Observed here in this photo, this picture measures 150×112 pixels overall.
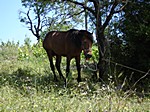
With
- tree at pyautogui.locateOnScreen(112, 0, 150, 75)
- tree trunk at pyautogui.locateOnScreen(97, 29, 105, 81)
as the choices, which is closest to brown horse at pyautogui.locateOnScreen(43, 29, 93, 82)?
tree trunk at pyautogui.locateOnScreen(97, 29, 105, 81)

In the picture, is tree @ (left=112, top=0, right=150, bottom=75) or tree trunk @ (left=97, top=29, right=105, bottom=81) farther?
tree trunk @ (left=97, top=29, right=105, bottom=81)

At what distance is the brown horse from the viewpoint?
8586 mm

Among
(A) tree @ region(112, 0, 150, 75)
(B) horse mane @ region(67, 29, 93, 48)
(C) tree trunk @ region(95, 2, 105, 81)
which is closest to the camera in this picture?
(B) horse mane @ region(67, 29, 93, 48)

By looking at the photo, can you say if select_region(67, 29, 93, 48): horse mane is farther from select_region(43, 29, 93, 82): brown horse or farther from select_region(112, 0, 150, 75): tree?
select_region(112, 0, 150, 75): tree

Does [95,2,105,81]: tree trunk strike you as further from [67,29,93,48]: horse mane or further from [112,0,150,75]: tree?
[67,29,93,48]: horse mane

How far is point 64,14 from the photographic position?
10.9 metres

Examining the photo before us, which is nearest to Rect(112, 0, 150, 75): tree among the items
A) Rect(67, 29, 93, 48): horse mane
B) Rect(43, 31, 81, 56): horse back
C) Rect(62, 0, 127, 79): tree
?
Rect(62, 0, 127, 79): tree

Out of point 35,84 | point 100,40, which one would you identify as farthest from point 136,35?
point 35,84

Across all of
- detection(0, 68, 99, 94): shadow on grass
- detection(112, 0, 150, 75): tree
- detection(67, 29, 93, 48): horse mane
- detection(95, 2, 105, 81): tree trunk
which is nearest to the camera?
detection(0, 68, 99, 94): shadow on grass

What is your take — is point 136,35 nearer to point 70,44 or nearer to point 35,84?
point 70,44

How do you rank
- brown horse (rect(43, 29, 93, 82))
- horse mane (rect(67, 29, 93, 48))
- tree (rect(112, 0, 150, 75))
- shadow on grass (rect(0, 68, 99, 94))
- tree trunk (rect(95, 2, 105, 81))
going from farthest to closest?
tree trunk (rect(95, 2, 105, 81)), tree (rect(112, 0, 150, 75)), horse mane (rect(67, 29, 93, 48)), brown horse (rect(43, 29, 93, 82)), shadow on grass (rect(0, 68, 99, 94))

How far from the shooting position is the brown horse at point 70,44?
8586mm

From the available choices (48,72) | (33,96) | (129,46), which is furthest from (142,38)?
(33,96)

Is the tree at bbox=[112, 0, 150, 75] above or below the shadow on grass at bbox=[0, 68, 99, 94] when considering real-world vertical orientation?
above
